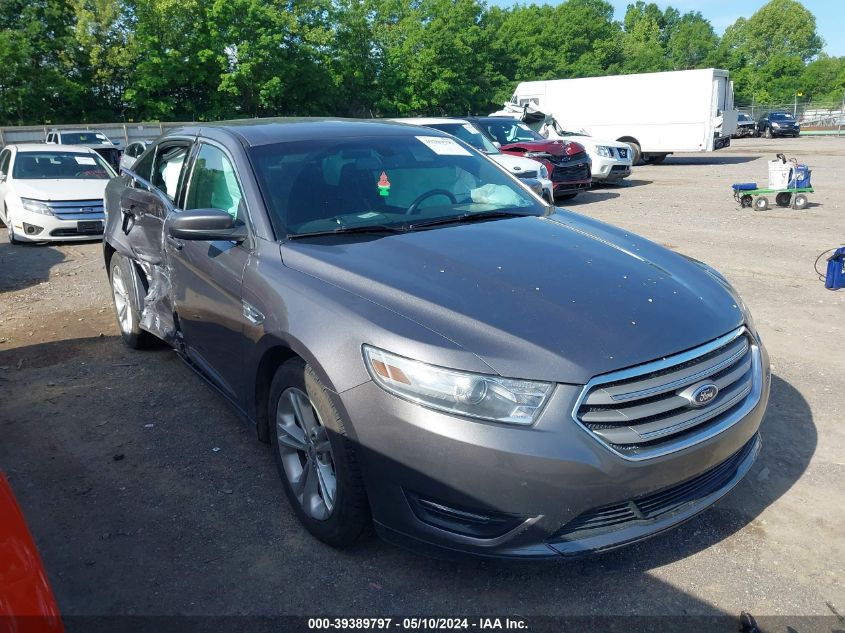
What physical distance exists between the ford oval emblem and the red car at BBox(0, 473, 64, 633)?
2.06 meters

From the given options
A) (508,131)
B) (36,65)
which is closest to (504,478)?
(508,131)

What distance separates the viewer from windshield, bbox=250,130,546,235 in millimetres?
3469

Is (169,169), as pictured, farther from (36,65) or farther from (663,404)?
(36,65)

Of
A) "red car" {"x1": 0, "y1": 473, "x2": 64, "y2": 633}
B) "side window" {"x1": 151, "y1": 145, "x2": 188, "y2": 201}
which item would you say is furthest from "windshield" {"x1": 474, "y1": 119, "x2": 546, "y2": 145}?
"red car" {"x1": 0, "y1": 473, "x2": 64, "y2": 633}

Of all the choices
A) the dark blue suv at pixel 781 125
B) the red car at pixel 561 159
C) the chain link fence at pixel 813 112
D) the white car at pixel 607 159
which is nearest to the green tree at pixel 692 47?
the chain link fence at pixel 813 112

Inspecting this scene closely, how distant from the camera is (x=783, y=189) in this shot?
12078 millimetres

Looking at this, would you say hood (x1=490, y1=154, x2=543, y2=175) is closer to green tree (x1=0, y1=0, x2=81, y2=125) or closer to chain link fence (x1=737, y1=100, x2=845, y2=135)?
green tree (x1=0, y1=0, x2=81, y2=125)

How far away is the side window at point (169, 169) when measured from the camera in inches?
174

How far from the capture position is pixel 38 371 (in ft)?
17.4

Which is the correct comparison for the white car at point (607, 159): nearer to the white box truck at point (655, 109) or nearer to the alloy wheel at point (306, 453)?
the white box truck at point (655, 109)

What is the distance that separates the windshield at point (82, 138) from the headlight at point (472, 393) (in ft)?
75.7

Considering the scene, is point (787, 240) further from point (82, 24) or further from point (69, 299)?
point (82, 24)

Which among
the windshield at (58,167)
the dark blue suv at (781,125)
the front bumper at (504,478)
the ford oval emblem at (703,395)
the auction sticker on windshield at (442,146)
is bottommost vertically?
the dark blue suv at (781,125)

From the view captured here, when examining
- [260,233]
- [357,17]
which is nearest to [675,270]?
[260,233]
